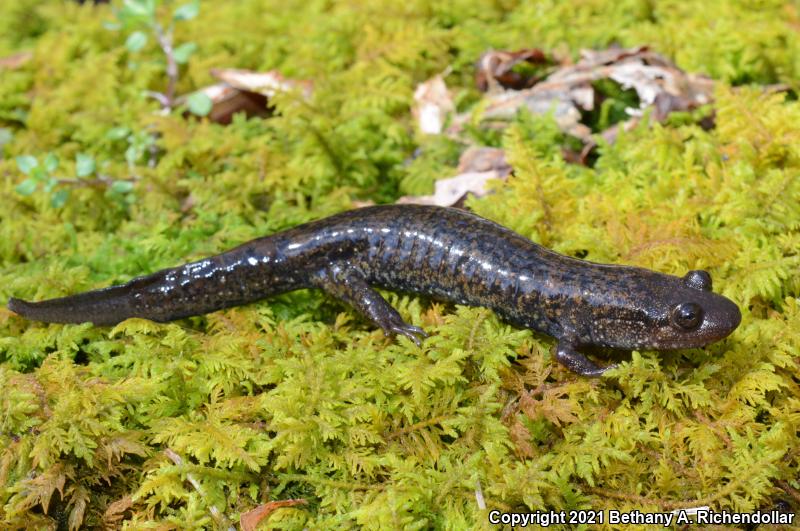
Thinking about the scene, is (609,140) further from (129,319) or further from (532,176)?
(129,319)

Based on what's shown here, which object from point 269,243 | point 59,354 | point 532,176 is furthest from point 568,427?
point 59,354

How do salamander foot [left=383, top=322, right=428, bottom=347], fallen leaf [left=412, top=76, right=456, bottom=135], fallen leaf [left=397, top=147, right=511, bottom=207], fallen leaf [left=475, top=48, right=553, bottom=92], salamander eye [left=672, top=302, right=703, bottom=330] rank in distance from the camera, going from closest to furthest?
salamander eye [left=672, top=302, right=703, bottom=330] < salamander foot [left=383, top=322, right=428, bottom=347] < fallen leaf [left=397, top=147, right=511, bottom=207] < fallen leaf [left=412, top=76, right=456, bottom=135] < fallen leaf [left=475, top=48, right=553, bottom=92]

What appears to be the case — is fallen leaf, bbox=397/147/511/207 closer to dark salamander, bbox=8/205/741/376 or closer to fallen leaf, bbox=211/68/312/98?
dark salamander, bbox=8/205/741/376

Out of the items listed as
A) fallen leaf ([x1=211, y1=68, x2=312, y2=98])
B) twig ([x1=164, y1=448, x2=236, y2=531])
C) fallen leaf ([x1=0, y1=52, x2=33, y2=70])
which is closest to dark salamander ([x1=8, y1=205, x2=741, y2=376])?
twig ([x1=164, y1=448, x2=236, y2=531])

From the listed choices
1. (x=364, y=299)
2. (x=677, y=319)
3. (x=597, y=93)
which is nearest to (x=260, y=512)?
(x=364, y=299)

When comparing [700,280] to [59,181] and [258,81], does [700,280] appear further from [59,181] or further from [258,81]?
[59,181]

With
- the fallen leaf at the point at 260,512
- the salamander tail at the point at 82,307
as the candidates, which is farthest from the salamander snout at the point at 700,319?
the salamander tail at the point at 82,307
